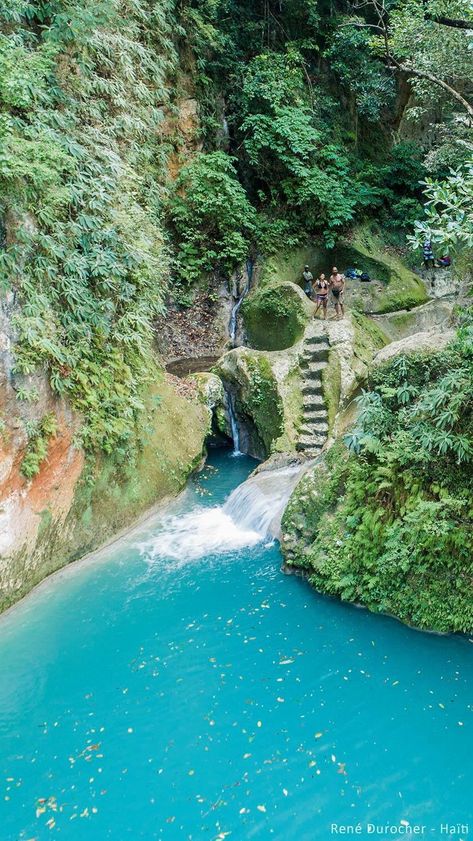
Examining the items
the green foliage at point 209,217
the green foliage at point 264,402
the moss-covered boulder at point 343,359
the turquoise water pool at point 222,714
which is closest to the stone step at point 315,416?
the moss-covered boulder at point 343,359

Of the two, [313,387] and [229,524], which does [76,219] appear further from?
[313,387]

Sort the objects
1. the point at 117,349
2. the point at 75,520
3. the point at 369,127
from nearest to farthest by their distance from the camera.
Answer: the point at 75,520 < the point at 117,349 < the point at 369,127

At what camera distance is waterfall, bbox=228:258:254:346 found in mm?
16294

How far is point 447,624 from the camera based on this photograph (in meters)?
6.18

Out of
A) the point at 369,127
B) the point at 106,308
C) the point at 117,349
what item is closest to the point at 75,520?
the point at 117,349

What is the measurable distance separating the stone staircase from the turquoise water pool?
4.02 metres

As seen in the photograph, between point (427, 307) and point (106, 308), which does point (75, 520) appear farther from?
point (427, 307)

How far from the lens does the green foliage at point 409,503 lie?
20.2 feet

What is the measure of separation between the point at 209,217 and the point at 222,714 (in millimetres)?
14199

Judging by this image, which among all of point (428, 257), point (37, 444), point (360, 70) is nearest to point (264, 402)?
point (37, 444)

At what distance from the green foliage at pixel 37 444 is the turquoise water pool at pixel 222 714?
180 centimetres

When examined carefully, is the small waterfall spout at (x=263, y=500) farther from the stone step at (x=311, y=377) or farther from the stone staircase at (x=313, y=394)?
the stone step at (x=311, y=377)

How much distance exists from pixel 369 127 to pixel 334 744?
22.1 m

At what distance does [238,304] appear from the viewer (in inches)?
659
